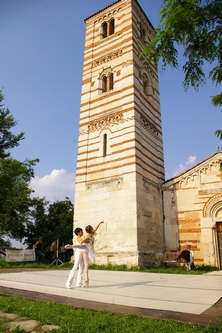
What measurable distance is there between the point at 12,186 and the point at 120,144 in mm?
7446

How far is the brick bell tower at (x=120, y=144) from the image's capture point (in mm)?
12266

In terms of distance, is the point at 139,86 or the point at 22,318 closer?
the point at 22,318

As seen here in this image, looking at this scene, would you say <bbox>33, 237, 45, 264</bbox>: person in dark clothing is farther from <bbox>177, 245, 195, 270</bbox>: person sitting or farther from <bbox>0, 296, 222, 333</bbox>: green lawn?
<bbox>0, 296, 222, 333</bbox>: green lawn

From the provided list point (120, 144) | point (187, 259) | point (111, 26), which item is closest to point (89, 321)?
point (187, 259)

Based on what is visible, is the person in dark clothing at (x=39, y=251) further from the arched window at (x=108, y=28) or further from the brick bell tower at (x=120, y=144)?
the arched window at (x=108, y=28)

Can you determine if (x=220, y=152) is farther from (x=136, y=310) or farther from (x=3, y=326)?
(x=3, y=326)

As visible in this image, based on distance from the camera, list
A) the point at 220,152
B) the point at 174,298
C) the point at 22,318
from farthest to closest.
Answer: the point at 220,152
the point at 174,298
the point at 22,318

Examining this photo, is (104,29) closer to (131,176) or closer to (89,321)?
(131,176)

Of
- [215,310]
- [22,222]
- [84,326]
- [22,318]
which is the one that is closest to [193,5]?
[215,310]

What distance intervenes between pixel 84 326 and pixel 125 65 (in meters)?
14.3

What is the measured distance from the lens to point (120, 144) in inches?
534

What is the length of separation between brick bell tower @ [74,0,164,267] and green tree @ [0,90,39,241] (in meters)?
3.97

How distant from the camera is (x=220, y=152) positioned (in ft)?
46.7

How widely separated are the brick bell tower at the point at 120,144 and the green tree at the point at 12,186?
397 cm
